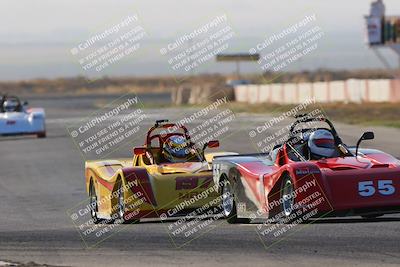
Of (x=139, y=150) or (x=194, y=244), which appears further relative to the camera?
(x=139, y=150)

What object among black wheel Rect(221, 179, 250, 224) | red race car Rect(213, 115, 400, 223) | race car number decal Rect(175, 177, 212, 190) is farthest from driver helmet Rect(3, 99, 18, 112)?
black wheel Rect(221, 179, 250, 224)

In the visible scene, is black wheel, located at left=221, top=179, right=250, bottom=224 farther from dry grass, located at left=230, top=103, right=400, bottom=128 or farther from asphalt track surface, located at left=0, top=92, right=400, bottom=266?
dry grass, located at left=230, top=103, right=400, bottom=128

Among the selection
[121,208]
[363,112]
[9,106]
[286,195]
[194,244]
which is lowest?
[363,112]

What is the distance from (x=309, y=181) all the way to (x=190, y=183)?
235 centimetres

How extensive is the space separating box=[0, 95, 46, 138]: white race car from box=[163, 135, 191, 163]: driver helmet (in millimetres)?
23884

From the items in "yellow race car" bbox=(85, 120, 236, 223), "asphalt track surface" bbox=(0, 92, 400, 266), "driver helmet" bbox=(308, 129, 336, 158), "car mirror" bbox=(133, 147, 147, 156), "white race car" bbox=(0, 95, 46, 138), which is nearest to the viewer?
"asphalt track surface" bbox=(0, 92, 400, 266)

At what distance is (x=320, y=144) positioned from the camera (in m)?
15.5

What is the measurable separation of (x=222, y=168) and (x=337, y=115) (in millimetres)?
34600

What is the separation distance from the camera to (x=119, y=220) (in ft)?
53.9

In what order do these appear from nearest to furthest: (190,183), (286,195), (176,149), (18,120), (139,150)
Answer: (286,195) → (190,183) → (139,150) → (176,149) → (18,120)

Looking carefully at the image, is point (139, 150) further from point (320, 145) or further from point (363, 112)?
point (363, 112)

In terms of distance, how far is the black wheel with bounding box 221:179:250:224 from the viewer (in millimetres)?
15609

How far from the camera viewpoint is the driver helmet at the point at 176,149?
17875mm

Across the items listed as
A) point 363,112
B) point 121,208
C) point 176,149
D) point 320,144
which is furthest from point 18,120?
point 320,144
